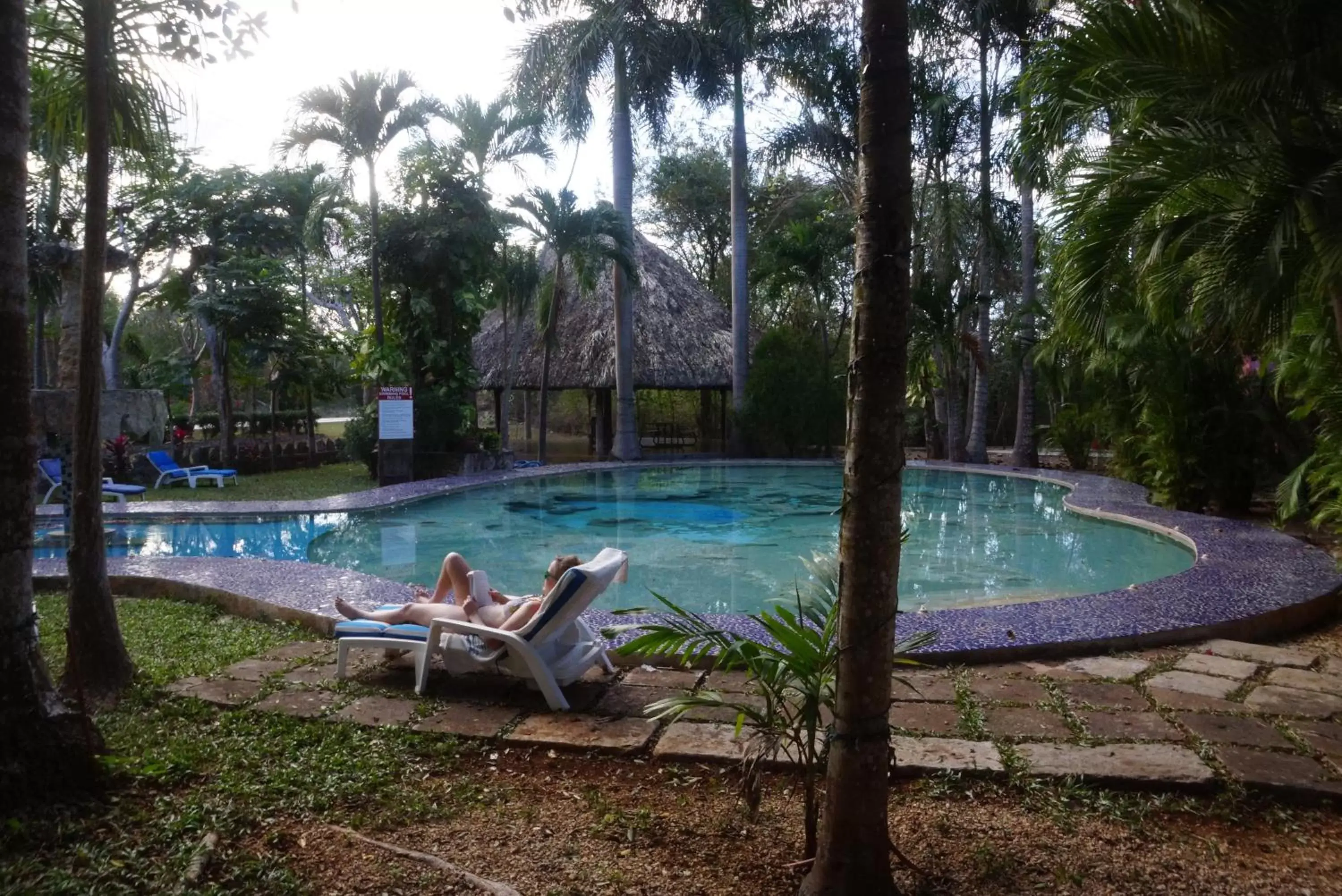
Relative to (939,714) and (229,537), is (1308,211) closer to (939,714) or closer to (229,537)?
(939,714)

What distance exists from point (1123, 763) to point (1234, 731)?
0.65 metres

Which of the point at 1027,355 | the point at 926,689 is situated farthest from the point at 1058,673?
the point at 1027,355

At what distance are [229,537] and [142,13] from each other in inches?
257

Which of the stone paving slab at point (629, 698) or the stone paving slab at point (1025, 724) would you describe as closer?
the stone paving slab at point (1025, 724)

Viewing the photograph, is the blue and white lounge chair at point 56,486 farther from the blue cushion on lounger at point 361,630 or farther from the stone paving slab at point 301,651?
the blue cushion on lounger at point 361,630

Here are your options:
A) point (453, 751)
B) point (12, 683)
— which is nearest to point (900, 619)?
point (453, 751)

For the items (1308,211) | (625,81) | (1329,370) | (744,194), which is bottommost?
(1329,370)

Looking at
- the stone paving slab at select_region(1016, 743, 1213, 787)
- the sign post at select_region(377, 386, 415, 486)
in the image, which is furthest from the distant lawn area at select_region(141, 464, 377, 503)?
the stone paving slab at select_region(1016, 743, 1213, 787)

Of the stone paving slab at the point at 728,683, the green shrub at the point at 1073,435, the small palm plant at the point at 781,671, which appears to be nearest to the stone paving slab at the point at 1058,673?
the stone paving slab at the point at 728,683

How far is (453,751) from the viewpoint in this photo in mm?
3115

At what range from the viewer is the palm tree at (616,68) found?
16250 mm

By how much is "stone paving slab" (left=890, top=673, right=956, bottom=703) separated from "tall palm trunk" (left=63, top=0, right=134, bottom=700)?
10.1 ft

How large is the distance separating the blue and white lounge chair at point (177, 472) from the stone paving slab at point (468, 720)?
11.0m

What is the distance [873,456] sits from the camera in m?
1.89
